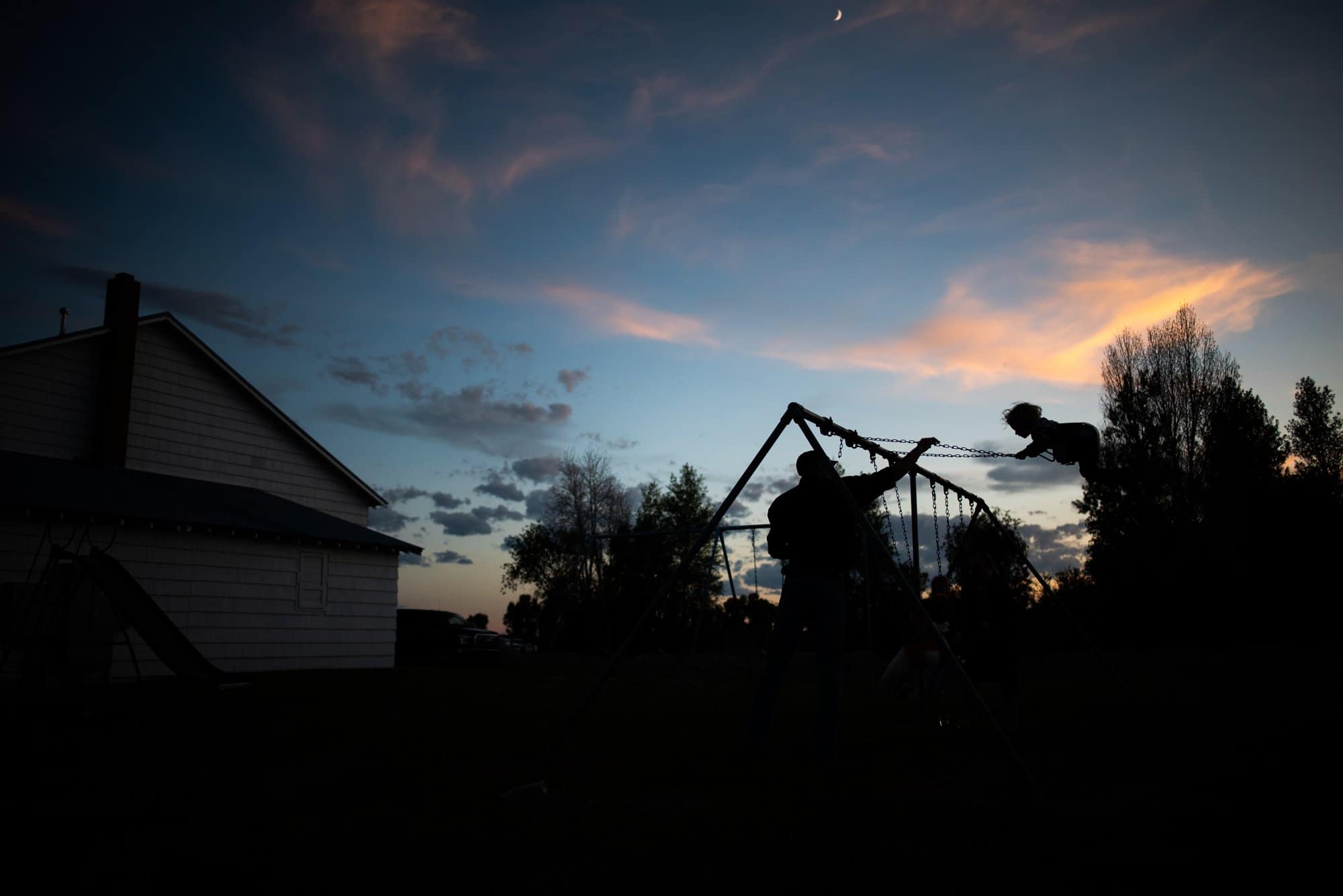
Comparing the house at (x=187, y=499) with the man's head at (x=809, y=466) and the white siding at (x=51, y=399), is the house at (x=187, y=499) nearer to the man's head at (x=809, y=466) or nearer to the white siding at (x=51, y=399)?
the white siding at (x=51, y=399)

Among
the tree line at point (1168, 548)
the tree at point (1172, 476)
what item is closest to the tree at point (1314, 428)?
the tree line at point (1168, 548)

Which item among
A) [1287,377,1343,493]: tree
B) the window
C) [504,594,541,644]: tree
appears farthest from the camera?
[504,594,541,644]: tree

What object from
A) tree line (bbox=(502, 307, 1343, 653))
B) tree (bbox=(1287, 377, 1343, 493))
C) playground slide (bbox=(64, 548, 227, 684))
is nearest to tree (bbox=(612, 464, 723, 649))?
tree line (bbox=(502, 307, 1343, 653))

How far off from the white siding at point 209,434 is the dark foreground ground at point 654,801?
38.5 ft

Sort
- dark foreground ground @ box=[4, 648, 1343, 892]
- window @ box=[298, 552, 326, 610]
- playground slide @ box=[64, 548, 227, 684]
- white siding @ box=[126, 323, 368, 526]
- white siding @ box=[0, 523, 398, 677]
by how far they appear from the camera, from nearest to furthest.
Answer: dark foreground ground @ box=[4, 648, 1343, 892] < playground slide @ box=[64, 548, 227, 684] < white siding @ box=[0, 523, 398, 677] < white siding @ box=[126, 323, 368, 526] < window @ box=[298, 552, 326, 610]

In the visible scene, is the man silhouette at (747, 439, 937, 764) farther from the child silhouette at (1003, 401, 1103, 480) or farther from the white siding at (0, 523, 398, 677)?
the white siding at (0, 523, 398, 677)

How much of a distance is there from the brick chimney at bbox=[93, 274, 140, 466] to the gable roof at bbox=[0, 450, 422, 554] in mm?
456

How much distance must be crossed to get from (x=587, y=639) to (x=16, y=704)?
76.5 ft

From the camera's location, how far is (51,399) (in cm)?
1792

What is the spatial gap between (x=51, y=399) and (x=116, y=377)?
4.32 feet

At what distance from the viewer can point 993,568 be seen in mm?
8562

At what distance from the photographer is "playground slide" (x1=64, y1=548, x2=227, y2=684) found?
1012 centimetres

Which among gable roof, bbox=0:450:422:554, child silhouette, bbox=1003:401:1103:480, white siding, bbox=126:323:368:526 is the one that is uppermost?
white siding, bbox=126:323:368:526

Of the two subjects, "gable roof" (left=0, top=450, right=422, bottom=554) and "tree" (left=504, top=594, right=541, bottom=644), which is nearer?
"gable roof" (left=0, top=450, right=422, bottom=554)
